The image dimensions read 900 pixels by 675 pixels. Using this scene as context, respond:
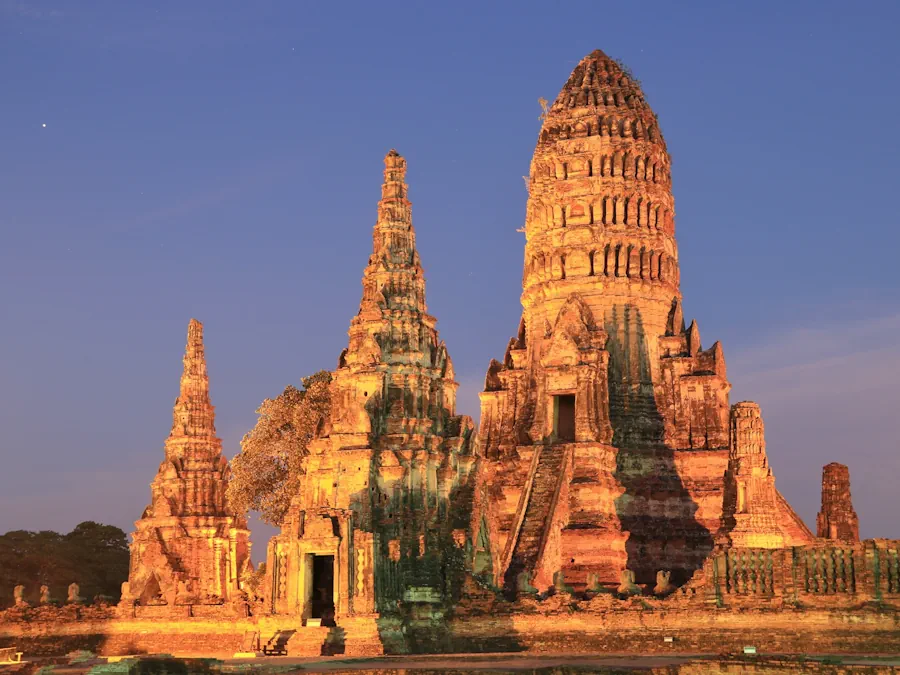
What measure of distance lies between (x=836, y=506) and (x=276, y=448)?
17879 millimetres

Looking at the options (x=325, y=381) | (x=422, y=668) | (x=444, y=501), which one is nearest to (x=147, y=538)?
(x=325, y=381)

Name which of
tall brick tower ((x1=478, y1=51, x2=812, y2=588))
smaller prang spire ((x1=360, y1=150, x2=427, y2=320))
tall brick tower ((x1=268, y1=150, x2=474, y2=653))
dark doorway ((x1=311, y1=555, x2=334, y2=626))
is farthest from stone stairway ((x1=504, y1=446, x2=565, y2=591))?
smaller prang spire ((x1=360, y1=150, x2=427, y2=320))

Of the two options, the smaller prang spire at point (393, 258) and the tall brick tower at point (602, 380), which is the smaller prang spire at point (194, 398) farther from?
the smaller prang spire at point (393, 258)

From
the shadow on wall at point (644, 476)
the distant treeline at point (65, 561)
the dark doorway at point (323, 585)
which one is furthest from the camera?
the distant treeline at point (65, 561)

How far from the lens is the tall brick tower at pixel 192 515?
58344 millimetres

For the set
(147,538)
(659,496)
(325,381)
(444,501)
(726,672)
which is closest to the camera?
(726,672)

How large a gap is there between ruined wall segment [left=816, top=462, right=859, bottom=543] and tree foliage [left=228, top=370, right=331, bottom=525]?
52.2ft

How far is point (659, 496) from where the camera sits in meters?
50.0

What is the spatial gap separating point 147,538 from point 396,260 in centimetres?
1816

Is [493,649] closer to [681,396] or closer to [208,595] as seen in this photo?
[681,396]

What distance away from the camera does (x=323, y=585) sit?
4300 cm

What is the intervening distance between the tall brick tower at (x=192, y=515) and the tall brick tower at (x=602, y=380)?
1183 cm

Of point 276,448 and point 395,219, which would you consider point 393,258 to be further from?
point 276,448

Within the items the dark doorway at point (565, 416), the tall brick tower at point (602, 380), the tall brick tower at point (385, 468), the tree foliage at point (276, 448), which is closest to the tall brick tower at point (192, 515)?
the tree foliage at point (276, 448)
